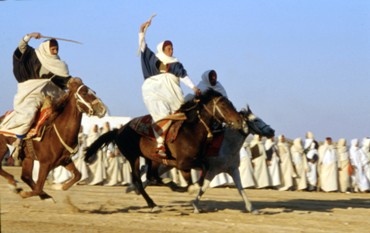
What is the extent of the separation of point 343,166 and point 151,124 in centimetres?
1324

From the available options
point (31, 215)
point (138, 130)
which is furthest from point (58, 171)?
point (31, 215)

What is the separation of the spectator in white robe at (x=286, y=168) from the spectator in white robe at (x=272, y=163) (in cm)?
23

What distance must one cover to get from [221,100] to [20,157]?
11.9 feet

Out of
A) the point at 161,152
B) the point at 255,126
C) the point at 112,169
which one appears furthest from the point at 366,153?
the point at 161,152

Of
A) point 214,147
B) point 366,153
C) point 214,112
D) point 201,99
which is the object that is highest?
point 201,99

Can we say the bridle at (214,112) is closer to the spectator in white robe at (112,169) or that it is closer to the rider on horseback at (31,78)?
the rider on horseback at (31,78)

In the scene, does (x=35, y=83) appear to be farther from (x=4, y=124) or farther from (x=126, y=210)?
(x=126, y=210)

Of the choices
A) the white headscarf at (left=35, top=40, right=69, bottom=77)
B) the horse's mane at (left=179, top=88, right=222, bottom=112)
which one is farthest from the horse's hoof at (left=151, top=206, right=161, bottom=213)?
the white headscarf at (left=35, top=40, right=69, bottom=77)

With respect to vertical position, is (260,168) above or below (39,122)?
below

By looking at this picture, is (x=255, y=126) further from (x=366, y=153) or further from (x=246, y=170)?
(x=366, y=153)

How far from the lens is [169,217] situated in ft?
44.4

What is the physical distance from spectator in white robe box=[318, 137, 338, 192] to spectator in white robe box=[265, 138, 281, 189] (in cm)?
147

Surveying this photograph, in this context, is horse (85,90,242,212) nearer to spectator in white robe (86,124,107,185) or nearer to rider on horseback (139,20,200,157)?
rider on horseback (139,20,200,157)

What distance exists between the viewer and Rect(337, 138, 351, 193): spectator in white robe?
26391 millimetres
